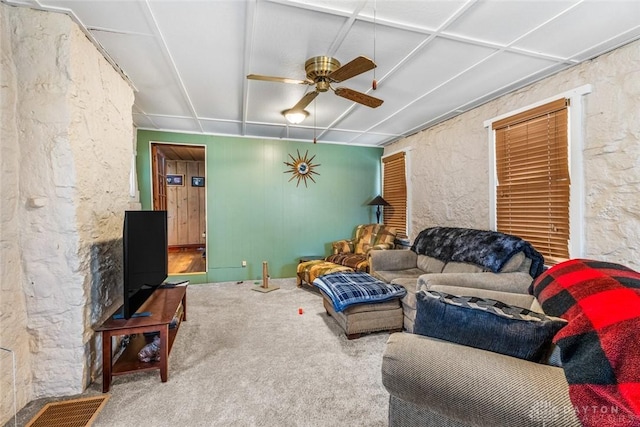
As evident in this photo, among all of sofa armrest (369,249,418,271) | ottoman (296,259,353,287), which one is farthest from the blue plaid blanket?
ottoman (296,259,353,287)

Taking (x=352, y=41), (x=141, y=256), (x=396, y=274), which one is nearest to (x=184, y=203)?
(x=141, y=256)

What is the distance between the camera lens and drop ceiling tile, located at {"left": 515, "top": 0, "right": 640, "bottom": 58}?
1.63 metres

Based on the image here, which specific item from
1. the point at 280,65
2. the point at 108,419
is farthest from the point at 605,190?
the point at 108,419

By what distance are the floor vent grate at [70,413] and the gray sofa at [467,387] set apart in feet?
5.75

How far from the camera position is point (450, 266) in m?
2.95

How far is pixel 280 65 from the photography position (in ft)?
7.45

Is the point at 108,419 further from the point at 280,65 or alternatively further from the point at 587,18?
the point at 587,18

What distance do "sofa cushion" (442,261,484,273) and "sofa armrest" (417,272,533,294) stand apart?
29 centimetres

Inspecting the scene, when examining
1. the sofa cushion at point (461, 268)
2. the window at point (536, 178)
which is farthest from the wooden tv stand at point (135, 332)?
the window at point (536, 178)

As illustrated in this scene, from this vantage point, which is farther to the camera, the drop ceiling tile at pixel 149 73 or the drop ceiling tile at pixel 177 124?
the drop ceiling tile at pixel 177 124

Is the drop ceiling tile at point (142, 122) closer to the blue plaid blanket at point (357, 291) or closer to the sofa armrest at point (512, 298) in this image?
the blue plaid blanket at point (357, 291)

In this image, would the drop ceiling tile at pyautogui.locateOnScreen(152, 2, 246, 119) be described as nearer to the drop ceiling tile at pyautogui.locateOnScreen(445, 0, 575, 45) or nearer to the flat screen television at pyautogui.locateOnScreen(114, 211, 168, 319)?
the flat screen television at pyautogui.locateOnScreen(114, 211, 168, 319)

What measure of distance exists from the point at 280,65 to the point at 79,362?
2589 mm

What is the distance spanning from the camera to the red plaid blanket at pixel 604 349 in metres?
0.73
